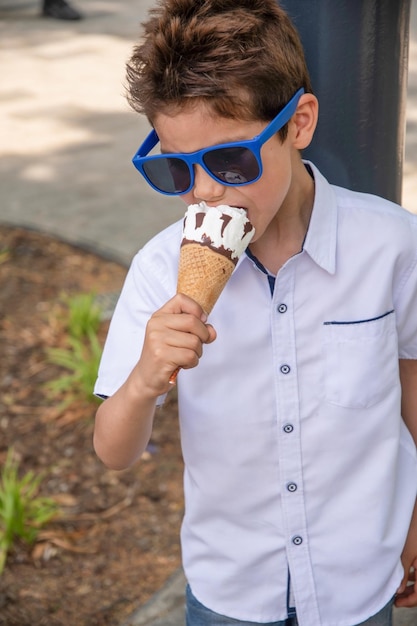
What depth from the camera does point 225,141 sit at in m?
1.74

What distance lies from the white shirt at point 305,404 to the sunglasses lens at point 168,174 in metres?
0.13

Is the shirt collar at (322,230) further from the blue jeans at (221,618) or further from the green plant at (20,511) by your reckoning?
the green plant at (20,511)

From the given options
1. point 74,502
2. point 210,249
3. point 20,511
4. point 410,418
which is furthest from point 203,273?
point 74,502

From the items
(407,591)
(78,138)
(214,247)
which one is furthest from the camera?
(78,138)

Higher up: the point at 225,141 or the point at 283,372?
the point at 225,141

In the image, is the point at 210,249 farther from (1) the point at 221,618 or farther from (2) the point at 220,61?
(1) the point at 221,618

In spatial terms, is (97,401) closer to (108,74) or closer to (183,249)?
(183,249)

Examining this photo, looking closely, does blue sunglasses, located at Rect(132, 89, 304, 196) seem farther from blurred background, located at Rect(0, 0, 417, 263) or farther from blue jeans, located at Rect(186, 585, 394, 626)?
blurred background, located at Rect(0, 0, 417, 263)

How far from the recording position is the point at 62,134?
22.2 ft

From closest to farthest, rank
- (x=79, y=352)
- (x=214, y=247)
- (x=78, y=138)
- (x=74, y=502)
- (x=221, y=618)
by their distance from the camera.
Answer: (x=214, y=247) < (x=221, y=618) < (x=74, y=502) < (x=79, y=352) < (x=78, y=138)

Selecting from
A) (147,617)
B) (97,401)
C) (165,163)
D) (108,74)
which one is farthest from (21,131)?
(165,163)

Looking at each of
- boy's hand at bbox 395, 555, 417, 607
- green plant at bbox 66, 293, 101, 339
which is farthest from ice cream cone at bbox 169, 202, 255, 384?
green plant at bbox 66, 293, 101, 339

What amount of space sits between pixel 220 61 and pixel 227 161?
169mm

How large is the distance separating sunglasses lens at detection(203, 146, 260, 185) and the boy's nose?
18 mm
